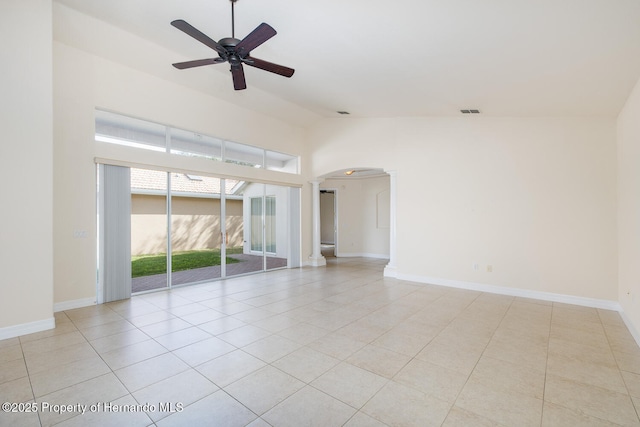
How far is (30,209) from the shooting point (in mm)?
3588

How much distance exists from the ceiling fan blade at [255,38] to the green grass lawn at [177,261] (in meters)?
4.16

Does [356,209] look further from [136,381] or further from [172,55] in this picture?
[136,381]

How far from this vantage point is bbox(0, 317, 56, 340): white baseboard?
3414 millimetres

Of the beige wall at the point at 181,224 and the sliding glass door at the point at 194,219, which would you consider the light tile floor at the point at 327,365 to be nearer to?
the beige wall at the point at 181,224

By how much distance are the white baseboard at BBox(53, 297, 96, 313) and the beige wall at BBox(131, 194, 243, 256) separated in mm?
947

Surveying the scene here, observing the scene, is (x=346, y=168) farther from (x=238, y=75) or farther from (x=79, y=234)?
(x=79, y=234)

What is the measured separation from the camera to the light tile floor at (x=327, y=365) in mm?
2154

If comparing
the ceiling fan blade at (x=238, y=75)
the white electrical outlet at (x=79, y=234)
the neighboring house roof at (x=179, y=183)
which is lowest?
the white electrical outlet at (x=79, y=234)

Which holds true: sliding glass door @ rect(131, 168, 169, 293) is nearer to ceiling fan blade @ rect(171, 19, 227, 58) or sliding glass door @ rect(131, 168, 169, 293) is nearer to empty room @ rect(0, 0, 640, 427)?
empty room @ rect(0, 0, 640, 427)

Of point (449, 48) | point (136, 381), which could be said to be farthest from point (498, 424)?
point (449, 48)

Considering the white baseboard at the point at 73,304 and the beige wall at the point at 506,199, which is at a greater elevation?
the beige wall at the point at 506,199

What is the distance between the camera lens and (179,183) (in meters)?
6.03

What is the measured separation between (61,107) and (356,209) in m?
8.47

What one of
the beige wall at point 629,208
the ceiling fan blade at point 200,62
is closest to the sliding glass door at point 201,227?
the ceiling fan blade at point 200,62
